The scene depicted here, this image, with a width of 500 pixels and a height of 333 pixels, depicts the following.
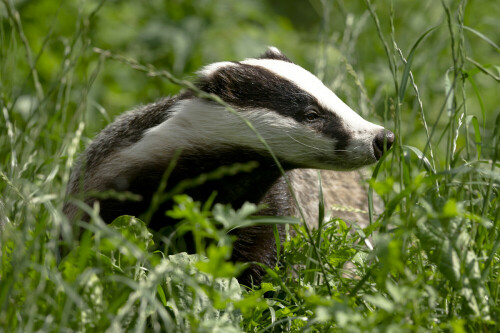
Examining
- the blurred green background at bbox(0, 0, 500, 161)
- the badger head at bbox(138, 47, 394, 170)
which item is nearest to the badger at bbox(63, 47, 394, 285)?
the badger head at bbox(138, 47, 394, 170)

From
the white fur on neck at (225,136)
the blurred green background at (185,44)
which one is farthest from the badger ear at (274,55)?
the blurred green background at (185,44)

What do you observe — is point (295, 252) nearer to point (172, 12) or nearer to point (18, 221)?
point (18, 221)

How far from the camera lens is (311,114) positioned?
2799 millimetres

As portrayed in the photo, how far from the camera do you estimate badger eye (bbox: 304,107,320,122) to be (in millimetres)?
2789

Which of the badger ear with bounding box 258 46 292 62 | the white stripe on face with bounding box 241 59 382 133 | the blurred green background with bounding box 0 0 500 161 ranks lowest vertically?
the blurred green background with bounding box 0 0 500 161

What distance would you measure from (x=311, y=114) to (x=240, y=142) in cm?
29

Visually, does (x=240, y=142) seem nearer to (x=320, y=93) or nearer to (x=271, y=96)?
(x=271, y=96)

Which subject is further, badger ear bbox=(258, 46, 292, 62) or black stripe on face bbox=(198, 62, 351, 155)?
badger ear bbox=(258, 46, 292, 62)

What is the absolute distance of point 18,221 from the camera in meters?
2.38

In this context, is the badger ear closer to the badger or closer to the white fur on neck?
the badger

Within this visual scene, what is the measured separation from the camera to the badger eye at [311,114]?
2.79 meters

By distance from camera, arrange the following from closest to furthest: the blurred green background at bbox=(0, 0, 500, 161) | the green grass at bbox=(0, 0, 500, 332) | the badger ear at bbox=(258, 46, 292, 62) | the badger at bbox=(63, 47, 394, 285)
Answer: the green grass at bbox=(0, 0, 500, 332), the badger at bbox=(63, 47, 394, 285), the badger ear at bbox=(258, 46, 292, 62), the blurred green background at bbox=(0, 0, 500, 161)

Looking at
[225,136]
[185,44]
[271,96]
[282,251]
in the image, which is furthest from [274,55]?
[185,44]

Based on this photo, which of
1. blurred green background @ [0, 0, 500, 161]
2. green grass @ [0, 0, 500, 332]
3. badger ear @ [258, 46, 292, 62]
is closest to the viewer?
green grass @ [0, 0, 500, 332]
